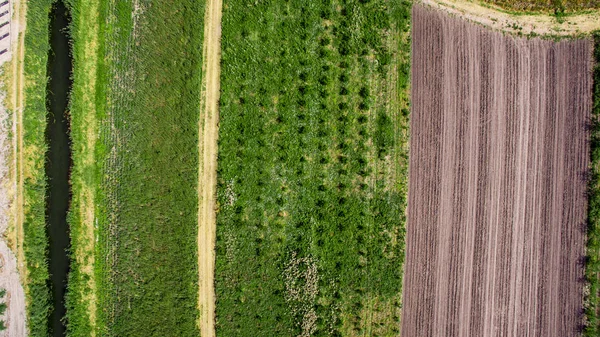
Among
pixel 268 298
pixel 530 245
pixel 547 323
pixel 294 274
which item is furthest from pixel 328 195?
pixel 547 323

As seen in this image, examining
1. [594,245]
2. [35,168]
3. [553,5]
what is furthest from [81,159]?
[594,245]

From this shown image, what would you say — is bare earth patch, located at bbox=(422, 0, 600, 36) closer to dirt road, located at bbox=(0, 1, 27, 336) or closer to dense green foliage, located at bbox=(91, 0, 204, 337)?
dense green foliage, located at bbox=(91, 0, 204, 337)

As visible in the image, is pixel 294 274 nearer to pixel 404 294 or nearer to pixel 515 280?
pixel 404 294

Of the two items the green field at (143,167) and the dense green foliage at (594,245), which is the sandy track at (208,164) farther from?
the dense green foliage at (594,245)

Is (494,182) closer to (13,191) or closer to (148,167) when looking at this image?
(148,167)

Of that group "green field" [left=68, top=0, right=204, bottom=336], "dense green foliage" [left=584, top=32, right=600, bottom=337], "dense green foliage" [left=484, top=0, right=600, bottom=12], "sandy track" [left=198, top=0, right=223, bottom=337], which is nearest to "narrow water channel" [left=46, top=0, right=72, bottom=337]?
"green field" [left=68, top=0, right=204, bottom=336]
